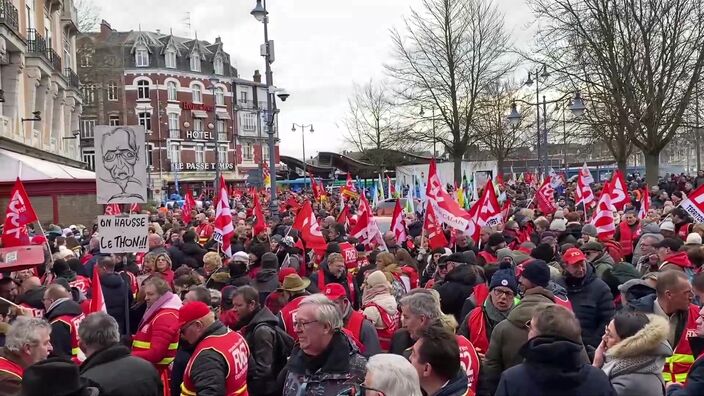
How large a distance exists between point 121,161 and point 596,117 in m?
21.4

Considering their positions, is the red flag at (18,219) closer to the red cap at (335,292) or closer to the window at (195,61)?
the red cap at (335,292)

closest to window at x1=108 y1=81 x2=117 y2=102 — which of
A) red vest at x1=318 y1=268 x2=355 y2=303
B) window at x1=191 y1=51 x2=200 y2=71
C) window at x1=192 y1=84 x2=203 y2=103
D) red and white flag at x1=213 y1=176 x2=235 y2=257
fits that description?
window at x1=192 y1=84 x2=203 y2=103

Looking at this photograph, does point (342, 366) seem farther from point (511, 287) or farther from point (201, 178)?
point (201, 178)

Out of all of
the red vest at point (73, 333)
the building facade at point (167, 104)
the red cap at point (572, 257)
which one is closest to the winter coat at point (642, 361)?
the red cap at point (572, 257)

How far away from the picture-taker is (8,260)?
22.9 ft

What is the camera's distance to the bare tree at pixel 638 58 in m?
23.8

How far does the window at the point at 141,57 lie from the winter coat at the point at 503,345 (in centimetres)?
7197

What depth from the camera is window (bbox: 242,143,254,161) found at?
83.8m

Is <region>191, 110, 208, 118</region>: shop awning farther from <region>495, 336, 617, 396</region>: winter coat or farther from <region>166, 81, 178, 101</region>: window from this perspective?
<region>495, 336, 617, 396</region>: winter coat

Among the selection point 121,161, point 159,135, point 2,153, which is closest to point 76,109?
point 2,153

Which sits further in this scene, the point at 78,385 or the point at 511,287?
the point at 511,287

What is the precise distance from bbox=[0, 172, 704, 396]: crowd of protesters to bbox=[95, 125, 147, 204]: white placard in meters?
0.86

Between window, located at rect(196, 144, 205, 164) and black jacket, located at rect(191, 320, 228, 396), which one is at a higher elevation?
window, located at rect(196, 144, 205, 164)

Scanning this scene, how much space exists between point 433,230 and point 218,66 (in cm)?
7221
